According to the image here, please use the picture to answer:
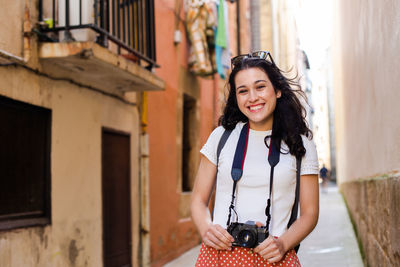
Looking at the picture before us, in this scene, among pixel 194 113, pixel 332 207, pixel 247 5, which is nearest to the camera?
pixel 194 113

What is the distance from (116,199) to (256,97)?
473 cm

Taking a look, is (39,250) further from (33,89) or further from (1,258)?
(33,89)

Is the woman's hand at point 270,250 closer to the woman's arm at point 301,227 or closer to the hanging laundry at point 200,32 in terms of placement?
the woman's arm at point 301,227

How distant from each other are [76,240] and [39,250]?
0.78m

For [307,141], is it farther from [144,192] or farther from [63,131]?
[144,192]

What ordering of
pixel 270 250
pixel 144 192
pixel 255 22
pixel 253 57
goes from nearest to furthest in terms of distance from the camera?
pixel 270 250 < pixel 253 57 < pixel 144 192 < pixel 255 22

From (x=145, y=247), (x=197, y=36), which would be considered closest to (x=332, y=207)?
(x=197, y=36)

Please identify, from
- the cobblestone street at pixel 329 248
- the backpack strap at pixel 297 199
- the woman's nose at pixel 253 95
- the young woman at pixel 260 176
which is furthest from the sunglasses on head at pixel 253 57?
the cobblestone street at pixel 329 248

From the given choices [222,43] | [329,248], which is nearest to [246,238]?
[329,248]

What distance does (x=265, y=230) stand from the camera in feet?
6.52

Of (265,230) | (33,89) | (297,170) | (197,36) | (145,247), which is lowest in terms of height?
(145,247)

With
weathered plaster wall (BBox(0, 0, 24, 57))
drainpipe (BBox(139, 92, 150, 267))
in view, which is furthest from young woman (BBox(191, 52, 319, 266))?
drainpipe (BBox(139, 92, 150, 267))

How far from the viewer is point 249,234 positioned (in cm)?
198

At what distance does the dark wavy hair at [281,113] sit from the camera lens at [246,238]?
39 centimetres
